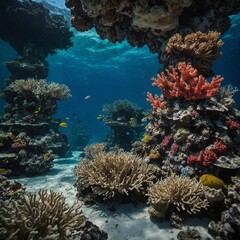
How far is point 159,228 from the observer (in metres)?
4.51

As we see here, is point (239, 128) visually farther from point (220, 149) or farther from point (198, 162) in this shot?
point (198, 162)

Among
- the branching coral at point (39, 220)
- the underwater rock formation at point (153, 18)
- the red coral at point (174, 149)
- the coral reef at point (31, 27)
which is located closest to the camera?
the branching coral at point (39, 220)

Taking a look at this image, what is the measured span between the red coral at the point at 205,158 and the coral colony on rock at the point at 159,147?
25 mm

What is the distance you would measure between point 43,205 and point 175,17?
7651 mm

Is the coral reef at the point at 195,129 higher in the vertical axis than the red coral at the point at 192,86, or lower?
lower

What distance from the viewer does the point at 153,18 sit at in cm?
762

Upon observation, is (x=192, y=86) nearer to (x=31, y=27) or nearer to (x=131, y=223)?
(x=131, y=223)

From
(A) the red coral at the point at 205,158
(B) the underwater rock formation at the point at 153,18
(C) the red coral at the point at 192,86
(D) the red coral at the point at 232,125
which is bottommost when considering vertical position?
(A) the red coral at the point at 205,158

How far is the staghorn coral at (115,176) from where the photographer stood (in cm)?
516

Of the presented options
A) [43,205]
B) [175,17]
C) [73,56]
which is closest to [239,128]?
[175,17]

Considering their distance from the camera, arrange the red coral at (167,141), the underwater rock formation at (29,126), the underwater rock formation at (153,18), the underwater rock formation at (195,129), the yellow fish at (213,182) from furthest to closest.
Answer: the underwater rock formation at (29,126) < the underwater rock formation at (153,18) < the red coral at (167,141) < the underwater rock formation at (195,129) < the yellow fish at (213,182)

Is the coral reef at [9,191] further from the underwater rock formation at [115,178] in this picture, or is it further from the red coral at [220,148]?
the red coral at [220,148]

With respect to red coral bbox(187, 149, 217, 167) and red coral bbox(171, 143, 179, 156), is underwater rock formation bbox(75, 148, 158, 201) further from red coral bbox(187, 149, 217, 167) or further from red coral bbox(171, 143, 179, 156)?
red coral bbox(187, 149, 217, 167)

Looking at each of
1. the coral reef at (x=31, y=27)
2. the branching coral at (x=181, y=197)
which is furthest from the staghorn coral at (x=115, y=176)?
the coral reef at (x=31, y=27)
